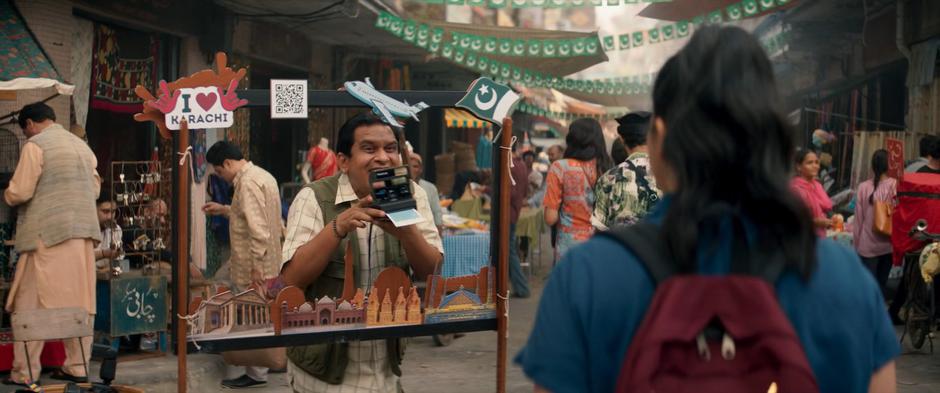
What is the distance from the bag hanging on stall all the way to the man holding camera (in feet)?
24.6

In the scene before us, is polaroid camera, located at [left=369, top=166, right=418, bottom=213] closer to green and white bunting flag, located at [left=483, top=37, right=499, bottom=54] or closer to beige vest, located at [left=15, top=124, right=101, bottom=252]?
beige vest, located at [left=15, top=124, right=101, bottom=252]

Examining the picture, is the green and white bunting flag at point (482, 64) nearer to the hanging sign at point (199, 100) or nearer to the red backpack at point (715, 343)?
the hanging sign at point (199, 100)

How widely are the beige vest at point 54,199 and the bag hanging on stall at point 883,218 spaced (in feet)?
23.0

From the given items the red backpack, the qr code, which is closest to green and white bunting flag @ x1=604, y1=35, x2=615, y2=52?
the qr code

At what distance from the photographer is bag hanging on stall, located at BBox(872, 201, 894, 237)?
10594 mm

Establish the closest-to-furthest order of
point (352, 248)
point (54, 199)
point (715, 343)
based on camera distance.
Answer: point (715, 343)
point (352, 248)
point (54, 199)

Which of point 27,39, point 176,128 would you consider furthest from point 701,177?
point 27,39

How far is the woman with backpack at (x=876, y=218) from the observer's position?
35.1ft

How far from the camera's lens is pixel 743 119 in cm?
180

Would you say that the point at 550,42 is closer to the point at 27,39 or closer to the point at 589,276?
the point at 27,39

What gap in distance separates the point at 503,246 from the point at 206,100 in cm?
133

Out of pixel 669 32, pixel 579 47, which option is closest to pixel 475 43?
pixel 579 47

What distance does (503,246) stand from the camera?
185 inches

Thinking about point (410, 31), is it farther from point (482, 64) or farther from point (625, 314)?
point (625, 314)
